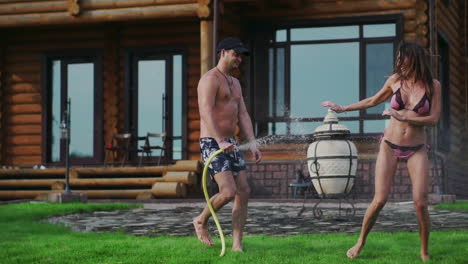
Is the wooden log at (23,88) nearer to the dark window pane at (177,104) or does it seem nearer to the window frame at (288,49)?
the dark window pane at (177,104)

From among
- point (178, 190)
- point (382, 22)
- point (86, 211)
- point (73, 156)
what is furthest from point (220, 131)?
point (73, 156)

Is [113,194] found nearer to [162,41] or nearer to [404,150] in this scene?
[162,41]

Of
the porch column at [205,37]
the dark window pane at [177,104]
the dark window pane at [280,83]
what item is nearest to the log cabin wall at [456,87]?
the dark window pane at [280,83]

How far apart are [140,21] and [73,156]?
356 cm

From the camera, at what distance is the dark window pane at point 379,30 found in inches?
694

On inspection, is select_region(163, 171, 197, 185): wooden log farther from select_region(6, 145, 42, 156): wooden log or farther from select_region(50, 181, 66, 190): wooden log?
select_region(6, 145, 42, 156): wooden log

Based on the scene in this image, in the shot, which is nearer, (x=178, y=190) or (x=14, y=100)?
(x=178, y=190)

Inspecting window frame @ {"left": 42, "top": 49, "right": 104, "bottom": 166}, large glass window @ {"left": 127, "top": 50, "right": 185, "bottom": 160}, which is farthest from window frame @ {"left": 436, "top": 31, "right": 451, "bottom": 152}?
window frame @ {"left": 42, "top": 49, "right": 104, "bottom": 166}

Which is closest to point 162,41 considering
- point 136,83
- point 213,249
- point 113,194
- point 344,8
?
point 136,83

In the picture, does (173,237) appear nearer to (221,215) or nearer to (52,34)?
(221,215)

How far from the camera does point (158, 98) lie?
63.0ft

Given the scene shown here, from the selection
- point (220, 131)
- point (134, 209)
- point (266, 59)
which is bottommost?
point (134, 209)

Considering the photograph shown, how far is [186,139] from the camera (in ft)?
61.3

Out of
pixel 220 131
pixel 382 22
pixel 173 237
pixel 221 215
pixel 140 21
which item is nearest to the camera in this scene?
pixel 220 131
